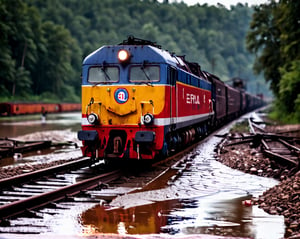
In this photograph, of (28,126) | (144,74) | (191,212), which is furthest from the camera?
(28,126)

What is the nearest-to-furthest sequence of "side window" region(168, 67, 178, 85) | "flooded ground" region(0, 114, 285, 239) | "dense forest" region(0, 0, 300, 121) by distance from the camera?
1. "flooded ground" region(0, 114, 285, 239)
2. "side window" region(168, 67, 178, 85)
3. "dense forest" region(0, 0, 300, 121)

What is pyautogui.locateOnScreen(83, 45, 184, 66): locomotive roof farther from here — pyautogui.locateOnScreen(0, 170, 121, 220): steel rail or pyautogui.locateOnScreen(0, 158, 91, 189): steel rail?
pyautogui.locateOnScreen(0, 170, 121, 220): steel rail

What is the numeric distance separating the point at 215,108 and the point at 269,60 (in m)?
22.4

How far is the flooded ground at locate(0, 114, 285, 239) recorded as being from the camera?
7461 millimetres

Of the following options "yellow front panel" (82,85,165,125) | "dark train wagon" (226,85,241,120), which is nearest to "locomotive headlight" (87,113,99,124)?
"yellow front panel" (82,85,165,125)

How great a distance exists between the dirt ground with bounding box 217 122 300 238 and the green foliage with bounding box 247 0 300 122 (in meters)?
15.3

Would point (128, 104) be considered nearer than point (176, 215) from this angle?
No

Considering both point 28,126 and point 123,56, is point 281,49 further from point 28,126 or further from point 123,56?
point 123,56

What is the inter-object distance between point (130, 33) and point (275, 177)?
108225mm

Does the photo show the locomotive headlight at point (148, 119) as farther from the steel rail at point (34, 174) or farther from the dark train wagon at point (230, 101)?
the dark train wagon at point (230, 101)

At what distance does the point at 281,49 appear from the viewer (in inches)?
1531

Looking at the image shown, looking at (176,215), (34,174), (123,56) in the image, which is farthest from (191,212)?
(123,56)

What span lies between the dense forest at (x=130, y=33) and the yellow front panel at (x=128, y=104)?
2113 centimetres

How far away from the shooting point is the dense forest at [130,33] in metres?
39.8
